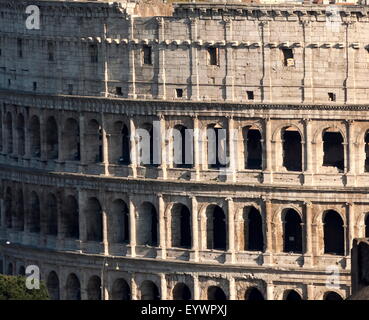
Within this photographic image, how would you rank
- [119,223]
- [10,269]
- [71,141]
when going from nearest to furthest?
[119,223]
[71,141]
[10,269]

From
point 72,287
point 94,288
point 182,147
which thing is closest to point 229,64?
point 182,147

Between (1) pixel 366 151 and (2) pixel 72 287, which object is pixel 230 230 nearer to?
(1) pixel 366 151

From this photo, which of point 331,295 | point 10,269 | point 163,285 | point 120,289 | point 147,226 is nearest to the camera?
point 331,295

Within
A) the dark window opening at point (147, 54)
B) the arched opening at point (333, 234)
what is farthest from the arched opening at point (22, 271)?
the arched opening at point (333, 234)

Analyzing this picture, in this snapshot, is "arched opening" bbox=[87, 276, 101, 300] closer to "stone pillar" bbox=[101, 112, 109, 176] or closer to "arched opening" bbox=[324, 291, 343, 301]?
"stone pillar" bbox=[101, 112, 109, 176]

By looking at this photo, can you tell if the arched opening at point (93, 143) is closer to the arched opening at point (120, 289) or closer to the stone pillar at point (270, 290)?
the arched opening at point (120, 289)

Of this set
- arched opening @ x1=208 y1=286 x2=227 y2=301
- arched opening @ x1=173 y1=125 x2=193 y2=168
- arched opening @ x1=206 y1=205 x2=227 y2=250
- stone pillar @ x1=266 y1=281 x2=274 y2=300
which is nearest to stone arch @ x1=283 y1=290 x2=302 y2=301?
stone pillar @ x1=266 y1=281 x2=274 y2=300
